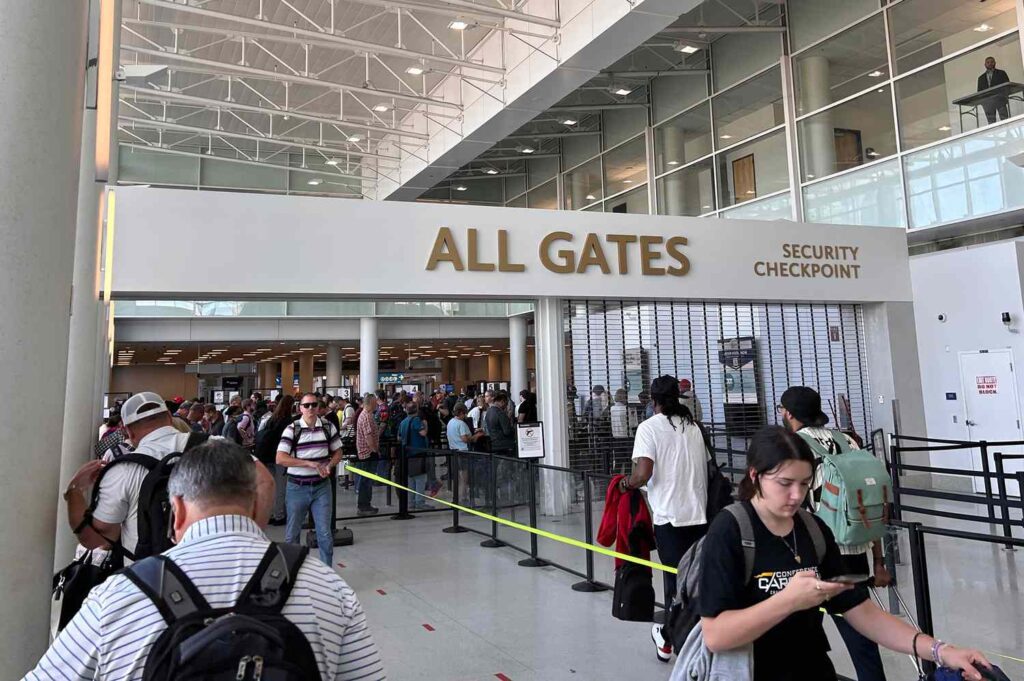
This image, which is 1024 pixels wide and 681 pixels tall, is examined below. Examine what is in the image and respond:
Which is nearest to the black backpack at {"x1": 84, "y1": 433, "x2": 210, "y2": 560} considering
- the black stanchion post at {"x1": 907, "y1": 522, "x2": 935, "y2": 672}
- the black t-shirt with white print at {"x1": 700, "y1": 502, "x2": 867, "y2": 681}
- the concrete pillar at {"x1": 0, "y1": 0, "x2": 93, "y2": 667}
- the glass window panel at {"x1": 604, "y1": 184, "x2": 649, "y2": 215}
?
the concrete pillar at {"x1": 0, "y1": 0, "x2": 93, "y2": 667}

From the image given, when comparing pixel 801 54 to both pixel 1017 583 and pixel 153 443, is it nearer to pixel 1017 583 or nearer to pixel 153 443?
pixel 1017 583

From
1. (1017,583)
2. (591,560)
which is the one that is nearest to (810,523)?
(591,560)

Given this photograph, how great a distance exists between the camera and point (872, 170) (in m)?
13.8

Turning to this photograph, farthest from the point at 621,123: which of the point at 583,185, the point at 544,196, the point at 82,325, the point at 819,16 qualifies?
the point at 82,325

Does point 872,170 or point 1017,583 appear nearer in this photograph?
point 1017,583

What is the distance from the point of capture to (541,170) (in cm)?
2417

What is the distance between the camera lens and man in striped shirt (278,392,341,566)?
616cm

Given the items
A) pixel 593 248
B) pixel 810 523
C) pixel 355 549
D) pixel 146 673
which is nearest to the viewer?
pixel 146 673

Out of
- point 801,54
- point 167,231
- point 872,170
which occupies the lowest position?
point 167,231

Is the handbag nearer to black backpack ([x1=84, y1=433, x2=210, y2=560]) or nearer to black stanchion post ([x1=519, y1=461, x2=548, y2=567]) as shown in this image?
black backpack ([x1=84, y1=433, x2=210, y2=560])

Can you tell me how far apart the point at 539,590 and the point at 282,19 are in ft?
45.9

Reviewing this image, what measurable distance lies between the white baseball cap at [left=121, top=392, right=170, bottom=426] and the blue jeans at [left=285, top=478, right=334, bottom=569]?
2655 millimetres

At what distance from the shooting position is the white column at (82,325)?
203 inches

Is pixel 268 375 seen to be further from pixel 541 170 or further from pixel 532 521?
pixel 532 521
